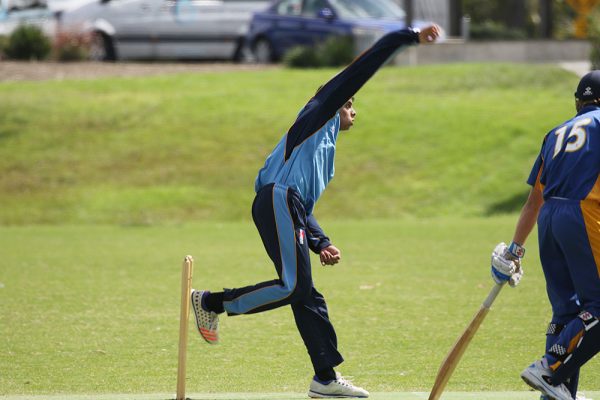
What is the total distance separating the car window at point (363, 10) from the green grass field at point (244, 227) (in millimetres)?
2121

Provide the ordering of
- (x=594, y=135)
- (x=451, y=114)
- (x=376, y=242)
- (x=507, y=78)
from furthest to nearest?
(x=507, y=78) → (x=451, y=114) → (x=376, y=242) → (x=594, y=135)

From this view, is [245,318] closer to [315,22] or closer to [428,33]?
[428,33]

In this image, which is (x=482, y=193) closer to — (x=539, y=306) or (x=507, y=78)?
(x=507, y=78)

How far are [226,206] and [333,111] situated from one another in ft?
42.0

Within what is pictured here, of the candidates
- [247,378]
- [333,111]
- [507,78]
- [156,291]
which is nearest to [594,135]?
[333,111]

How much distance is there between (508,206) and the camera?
19250mm

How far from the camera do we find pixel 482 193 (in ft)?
65.0

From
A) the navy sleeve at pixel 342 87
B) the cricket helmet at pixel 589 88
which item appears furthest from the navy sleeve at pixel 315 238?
the cricket helmet at pixel 589 88

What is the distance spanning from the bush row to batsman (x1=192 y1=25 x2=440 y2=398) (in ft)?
76.5

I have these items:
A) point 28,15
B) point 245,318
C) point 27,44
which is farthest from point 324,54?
point 245,318

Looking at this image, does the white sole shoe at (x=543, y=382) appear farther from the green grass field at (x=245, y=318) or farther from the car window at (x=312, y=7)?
the car window at (x=312, y=7)

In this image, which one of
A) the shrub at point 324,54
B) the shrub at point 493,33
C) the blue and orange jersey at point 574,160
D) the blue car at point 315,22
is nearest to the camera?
the blue and orange jersey at point 574,160

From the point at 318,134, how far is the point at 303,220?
546 millimetres

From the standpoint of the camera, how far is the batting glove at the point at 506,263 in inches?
263
